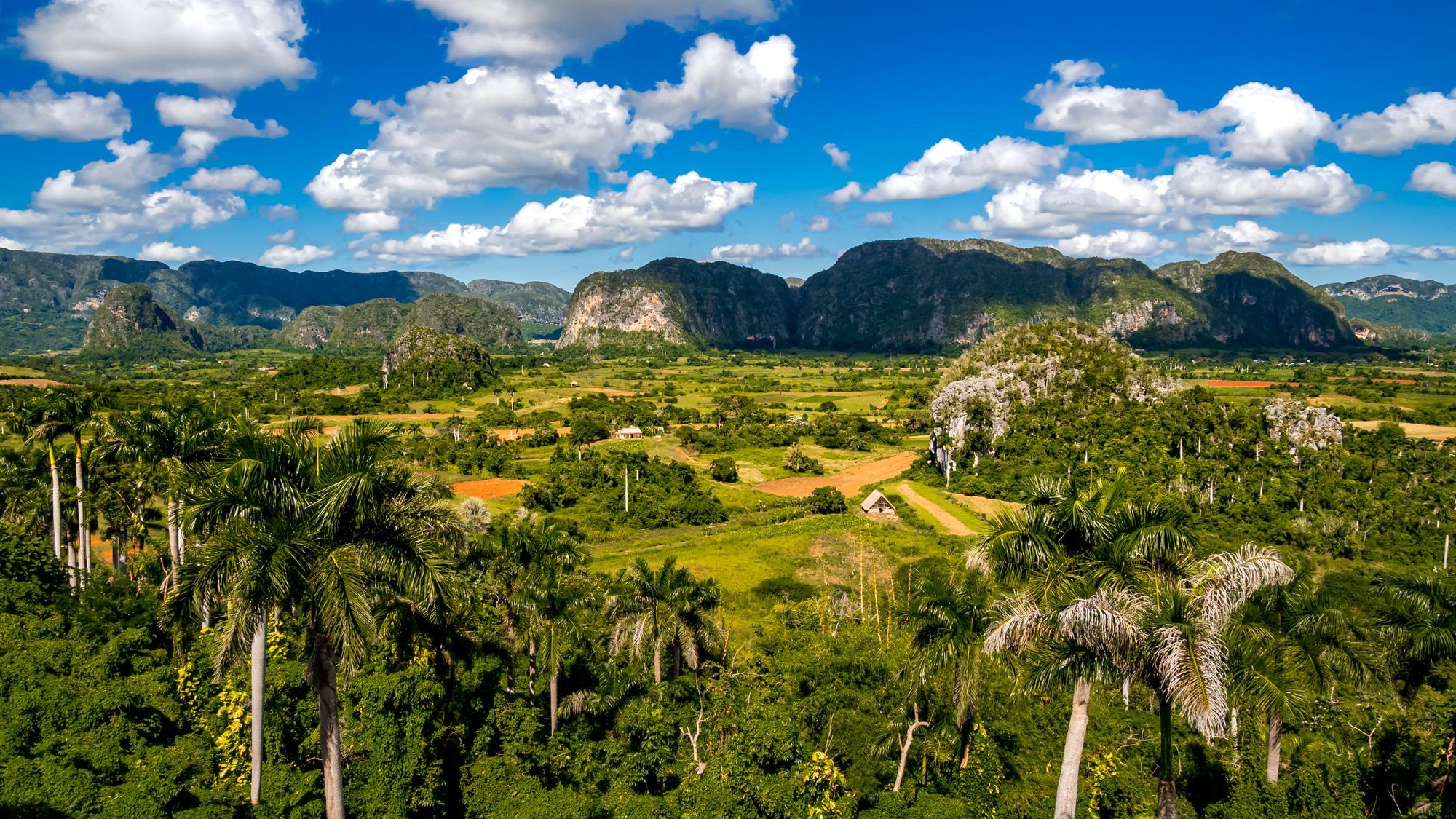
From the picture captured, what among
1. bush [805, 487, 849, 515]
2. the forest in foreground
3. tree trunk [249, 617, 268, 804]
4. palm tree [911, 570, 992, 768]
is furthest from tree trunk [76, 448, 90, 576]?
bush [805, 487, 849, 515]

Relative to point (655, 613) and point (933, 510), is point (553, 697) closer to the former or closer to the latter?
point (655, 613)

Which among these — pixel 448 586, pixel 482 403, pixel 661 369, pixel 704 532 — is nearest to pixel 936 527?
pixel 704 532

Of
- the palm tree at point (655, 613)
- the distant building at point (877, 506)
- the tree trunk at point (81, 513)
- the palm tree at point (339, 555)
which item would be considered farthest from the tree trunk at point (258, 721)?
the distant building at point (877, 506)

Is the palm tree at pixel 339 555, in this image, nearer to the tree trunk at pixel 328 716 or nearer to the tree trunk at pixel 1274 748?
the tree trunk at pixel 328 716

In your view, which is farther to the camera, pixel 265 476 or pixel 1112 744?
pixel 1112 744

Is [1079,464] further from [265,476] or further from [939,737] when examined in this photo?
[265,476]
